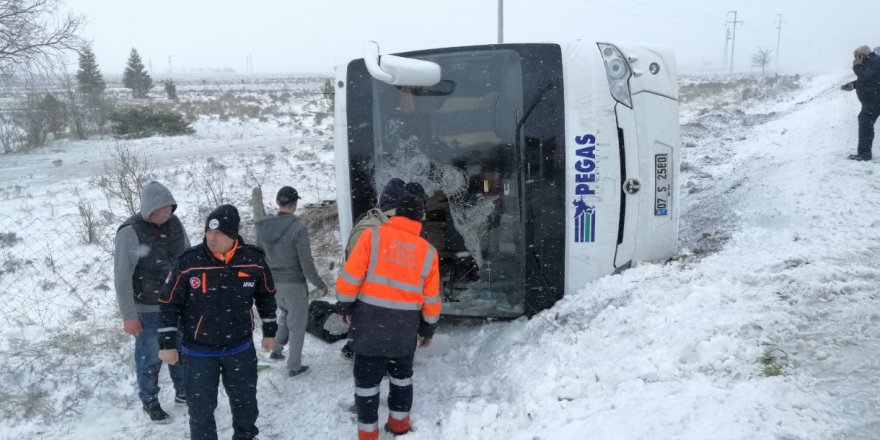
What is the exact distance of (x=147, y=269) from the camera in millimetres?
4004

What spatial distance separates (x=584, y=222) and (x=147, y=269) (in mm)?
3181

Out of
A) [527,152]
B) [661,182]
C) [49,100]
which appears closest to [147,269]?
[527,152]

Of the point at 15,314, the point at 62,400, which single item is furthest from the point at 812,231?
the point at 15,314

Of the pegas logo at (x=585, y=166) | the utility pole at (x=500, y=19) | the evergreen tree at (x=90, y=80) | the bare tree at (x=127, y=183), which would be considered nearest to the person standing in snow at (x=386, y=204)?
the pegas logo at (x=585, y=166)

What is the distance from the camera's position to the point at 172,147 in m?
20.4

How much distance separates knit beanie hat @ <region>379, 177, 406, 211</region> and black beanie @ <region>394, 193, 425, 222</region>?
0.18 m

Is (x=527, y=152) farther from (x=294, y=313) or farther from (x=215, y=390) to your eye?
(x=215, y=390)

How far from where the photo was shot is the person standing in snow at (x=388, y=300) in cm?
349

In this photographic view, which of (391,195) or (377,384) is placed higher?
(391,195)

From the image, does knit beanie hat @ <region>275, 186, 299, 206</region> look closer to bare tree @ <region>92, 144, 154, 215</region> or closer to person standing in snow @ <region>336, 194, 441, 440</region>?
person standing in snow @ <region>336, 194, 441, 440</region>

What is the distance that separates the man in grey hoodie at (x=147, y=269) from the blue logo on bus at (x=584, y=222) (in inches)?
115

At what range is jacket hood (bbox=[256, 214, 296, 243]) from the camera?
456 cm

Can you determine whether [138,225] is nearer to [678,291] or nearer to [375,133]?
[375,133]

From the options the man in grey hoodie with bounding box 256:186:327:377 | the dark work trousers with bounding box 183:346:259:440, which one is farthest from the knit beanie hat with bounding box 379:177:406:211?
the dark work trousers with bounding box 183:346:259:440
